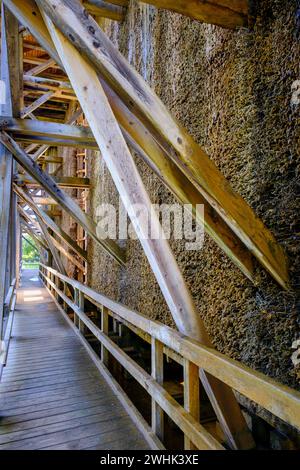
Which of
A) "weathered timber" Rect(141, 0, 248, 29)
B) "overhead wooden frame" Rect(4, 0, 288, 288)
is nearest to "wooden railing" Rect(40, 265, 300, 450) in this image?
"overhead wooden frame" Rect(4, 0, 288, 288)

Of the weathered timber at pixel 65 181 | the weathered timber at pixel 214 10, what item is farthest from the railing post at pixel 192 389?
the weathered timber at pixel 65 181

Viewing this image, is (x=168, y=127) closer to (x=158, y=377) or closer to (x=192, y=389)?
→ (x=192, y=389)

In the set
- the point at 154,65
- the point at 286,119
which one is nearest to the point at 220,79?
the point at 286,119

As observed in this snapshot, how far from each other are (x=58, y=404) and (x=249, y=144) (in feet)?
7.77

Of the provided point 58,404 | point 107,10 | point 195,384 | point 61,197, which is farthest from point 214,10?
point 107,10

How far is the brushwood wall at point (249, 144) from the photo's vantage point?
1385 mm

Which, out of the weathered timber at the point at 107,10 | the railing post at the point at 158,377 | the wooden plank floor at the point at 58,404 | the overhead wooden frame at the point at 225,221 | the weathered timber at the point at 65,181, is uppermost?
the weathered timber at the point at 107,10

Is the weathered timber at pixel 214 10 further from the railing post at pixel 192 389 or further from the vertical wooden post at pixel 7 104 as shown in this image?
the railing post at pixel 192 389

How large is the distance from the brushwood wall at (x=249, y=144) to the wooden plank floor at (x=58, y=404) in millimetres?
855

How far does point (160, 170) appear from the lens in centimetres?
156

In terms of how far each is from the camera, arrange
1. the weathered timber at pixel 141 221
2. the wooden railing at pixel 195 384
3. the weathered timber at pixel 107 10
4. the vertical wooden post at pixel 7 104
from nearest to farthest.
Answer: the wooden railing at pixel 195 384 < the weathered timber at pixel 141 221 < the vertical wooden post at pixel 7 104 < the weathered timber at pixel 107 10

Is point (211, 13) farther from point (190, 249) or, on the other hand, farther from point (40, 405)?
point (40, 405)

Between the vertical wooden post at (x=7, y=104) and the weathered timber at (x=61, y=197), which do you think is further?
the weathered timber at (x=61, y=197)
